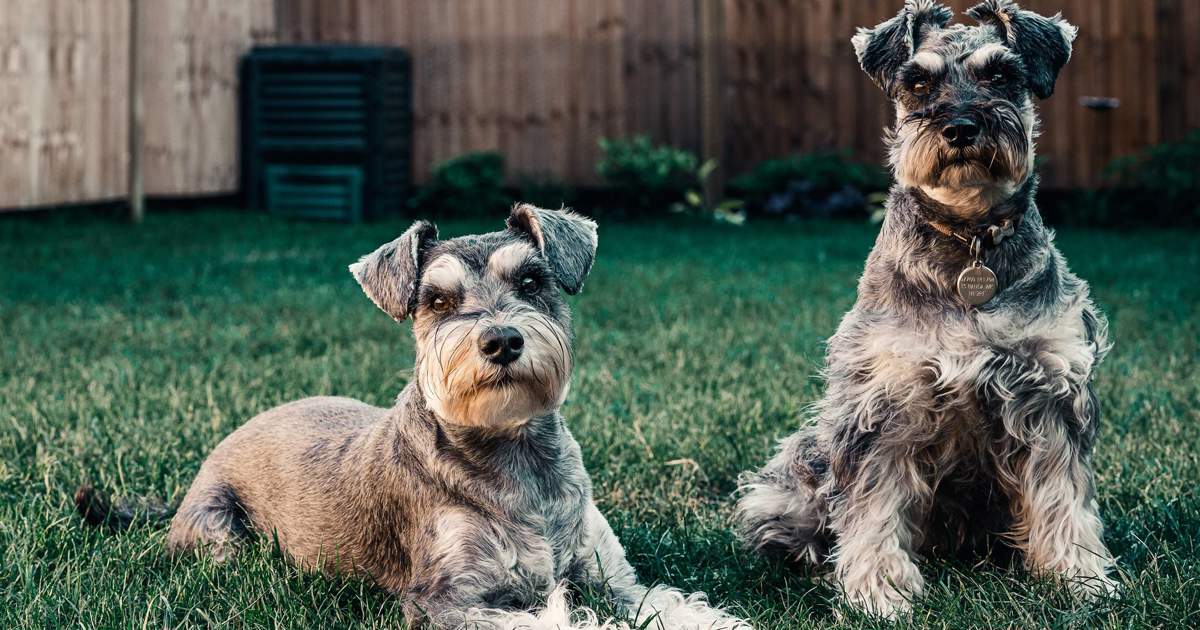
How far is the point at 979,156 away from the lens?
356cm

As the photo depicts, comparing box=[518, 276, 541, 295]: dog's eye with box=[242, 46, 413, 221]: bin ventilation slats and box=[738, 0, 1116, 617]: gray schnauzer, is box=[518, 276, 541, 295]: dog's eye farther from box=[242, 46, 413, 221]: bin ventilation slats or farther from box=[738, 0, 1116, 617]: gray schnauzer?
box=[242, 46, 413, 221]: bin ventilation slats

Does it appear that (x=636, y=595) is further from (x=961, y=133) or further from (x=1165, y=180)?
(x=1165, y=180)

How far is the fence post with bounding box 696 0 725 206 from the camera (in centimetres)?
1406

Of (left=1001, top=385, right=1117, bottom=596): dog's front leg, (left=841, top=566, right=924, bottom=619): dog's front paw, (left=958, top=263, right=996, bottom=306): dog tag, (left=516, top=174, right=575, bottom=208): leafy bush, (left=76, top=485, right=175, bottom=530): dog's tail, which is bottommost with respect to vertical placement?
(left=841, top=566, right=924, bottom=619): dog's front paw

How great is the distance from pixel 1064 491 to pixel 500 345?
1.60 metres

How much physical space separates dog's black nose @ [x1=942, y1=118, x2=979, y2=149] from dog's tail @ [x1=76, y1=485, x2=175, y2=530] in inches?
109

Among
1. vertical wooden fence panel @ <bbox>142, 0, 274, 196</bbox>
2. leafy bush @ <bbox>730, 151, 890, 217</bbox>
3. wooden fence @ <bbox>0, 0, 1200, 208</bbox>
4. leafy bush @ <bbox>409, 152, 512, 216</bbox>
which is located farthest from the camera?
leafy bush @ <bbox>409, 152, 512, 216</bbox>

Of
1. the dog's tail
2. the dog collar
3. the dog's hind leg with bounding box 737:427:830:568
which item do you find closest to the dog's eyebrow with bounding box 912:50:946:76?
the dog collar

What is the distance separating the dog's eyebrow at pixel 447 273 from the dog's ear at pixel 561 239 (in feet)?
0.80

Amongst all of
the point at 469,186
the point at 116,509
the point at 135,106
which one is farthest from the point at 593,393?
the point at 469,186

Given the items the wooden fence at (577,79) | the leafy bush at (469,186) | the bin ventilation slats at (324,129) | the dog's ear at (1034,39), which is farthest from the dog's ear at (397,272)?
the bin ventilation slats at (324,129)

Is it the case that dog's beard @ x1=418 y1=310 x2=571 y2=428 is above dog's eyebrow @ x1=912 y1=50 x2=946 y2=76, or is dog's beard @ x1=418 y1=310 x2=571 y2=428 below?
below

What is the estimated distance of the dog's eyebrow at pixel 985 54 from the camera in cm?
375

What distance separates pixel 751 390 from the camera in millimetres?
6113
